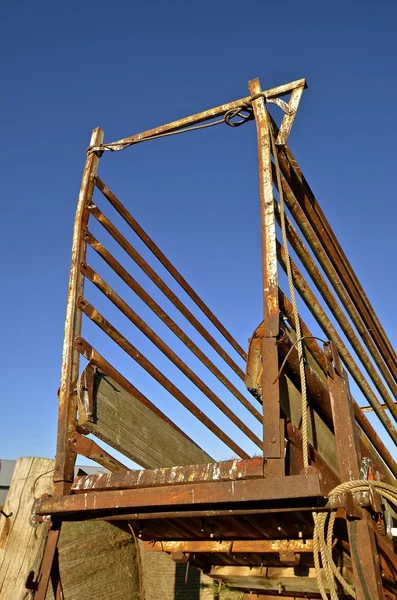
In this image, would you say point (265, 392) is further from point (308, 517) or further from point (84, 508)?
point (84, 508)

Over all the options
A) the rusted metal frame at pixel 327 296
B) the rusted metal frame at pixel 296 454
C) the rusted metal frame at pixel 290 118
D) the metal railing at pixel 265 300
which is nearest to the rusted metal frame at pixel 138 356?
the metal railing at pixel 265 300

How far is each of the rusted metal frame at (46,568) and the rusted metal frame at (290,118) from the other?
109 inches

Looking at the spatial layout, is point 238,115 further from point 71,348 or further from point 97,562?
point 97,562

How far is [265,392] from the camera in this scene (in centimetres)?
247

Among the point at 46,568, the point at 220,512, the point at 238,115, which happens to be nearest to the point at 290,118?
the point at 238,115

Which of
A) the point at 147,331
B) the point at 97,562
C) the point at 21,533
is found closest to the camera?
the point at 147,331

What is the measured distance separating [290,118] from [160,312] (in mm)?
1773

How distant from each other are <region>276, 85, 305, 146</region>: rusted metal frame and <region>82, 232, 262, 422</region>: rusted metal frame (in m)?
1.43

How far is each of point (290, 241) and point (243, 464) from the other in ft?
4.69

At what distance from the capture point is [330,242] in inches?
150

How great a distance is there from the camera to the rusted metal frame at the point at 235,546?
10.1 feet

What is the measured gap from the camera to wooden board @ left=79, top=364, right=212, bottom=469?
3129 millimetres

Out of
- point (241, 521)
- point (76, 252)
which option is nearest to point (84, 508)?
point (241, 521)

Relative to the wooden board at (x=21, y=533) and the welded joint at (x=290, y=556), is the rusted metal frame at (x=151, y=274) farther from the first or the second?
the welded joint at (x=290, y=556)
